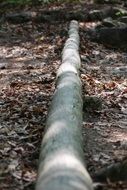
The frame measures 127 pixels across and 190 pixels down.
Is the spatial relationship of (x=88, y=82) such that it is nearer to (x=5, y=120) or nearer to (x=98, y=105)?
(x=98, y=105)

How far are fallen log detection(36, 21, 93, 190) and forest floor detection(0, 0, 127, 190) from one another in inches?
12.1

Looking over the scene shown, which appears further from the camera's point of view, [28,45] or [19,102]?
[28,45]

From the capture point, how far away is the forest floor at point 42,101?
434 cm

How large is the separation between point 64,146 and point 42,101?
2.68 metres

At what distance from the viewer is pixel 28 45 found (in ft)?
35.5

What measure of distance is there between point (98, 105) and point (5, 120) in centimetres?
121

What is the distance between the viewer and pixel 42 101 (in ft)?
20.7

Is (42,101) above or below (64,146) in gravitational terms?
below

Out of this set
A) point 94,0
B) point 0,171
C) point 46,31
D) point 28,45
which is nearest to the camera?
point 0,171

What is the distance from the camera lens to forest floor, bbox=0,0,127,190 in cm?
434

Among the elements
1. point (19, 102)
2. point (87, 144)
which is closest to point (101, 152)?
point (87, 144)

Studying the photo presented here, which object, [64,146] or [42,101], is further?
[42,101]

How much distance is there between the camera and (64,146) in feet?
12.1

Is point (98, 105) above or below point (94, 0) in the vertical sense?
below
